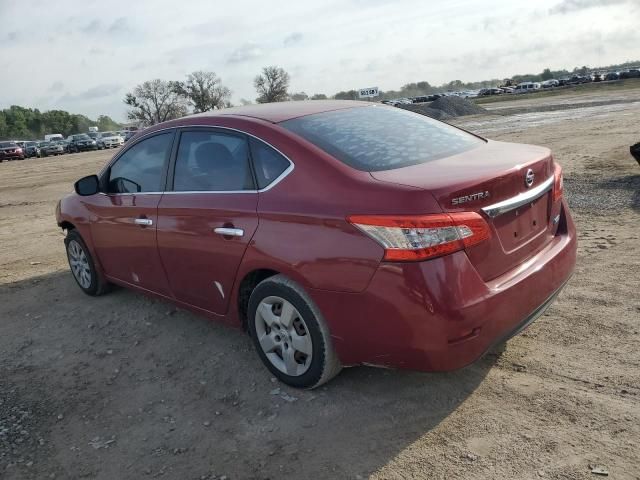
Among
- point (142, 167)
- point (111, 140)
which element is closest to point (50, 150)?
point (111, 140)

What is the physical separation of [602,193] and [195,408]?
22.0ft

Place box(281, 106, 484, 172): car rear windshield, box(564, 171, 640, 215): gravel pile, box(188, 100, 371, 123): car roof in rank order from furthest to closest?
1. box(564, 171, 640, 215): gravel pile
2. box(188, 100, 371, 123): car roof
3. box(281, 106, 484, 172): car rear windshield

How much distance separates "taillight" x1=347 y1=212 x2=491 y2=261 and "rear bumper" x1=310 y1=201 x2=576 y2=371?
0.16 feet

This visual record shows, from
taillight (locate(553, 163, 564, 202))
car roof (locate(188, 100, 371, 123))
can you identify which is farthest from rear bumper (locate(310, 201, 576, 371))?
car roof (locate(188, 100, 371, 123))

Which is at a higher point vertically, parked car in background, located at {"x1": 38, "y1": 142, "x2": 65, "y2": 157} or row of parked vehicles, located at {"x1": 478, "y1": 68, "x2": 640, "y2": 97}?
row of parked vehicles, located at {"x1": 478, "y1": 68, "x2": 640, "y2": 97}

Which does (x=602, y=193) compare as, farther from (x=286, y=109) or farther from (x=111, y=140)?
(x=111, y=140)

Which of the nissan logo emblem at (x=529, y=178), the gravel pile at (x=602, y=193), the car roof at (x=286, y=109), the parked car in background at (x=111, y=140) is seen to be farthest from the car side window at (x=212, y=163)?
the parked car in background at (x=111, y=140)

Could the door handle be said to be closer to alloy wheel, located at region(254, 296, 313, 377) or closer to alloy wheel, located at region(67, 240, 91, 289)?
alloy wheel, located at region(254, 296, 313, 377)

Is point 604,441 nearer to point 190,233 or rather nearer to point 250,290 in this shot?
point 250,290

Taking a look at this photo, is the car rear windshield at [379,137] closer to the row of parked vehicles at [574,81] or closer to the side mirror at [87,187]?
the side mirror at [87,187]

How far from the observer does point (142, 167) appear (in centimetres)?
464

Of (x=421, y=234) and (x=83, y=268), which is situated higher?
(x=421, y=234)

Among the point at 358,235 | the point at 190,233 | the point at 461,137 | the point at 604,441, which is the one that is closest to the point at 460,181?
the point at 358,235

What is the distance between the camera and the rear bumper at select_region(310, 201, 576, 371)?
9.14 feet
